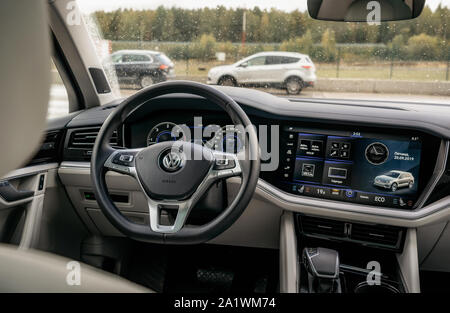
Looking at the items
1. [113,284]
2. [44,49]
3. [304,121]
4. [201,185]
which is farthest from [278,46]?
[44,49]

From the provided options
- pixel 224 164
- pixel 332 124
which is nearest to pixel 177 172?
pixel 224 164

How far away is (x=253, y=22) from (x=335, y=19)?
721 millimetres

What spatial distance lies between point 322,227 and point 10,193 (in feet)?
5.43

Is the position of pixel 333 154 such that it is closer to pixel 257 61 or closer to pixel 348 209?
pixel 348 209

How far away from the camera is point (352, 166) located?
2.30 m

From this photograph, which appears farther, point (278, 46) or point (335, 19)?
point (278, 46)

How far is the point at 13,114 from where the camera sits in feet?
2.28

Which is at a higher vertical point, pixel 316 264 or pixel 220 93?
pixel 220 93

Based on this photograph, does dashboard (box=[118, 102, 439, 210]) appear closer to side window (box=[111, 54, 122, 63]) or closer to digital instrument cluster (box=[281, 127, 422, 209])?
digital instrument cluster (box=[281, 127, 422, 209])

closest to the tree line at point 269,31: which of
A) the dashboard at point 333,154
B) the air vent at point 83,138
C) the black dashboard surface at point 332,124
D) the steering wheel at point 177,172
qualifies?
the black dashboard surface at point 332,124

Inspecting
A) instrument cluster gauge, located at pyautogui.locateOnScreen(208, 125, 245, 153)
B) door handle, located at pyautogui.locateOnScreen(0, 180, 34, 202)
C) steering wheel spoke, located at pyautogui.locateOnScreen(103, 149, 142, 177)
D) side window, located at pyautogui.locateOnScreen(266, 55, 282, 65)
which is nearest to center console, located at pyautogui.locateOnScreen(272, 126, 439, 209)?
instrument cluster gauge, located at pyautogui.locateOnScreen(208, 125, 245, 153)

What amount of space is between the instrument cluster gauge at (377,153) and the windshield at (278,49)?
34cm

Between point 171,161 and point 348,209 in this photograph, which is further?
point 348,209
